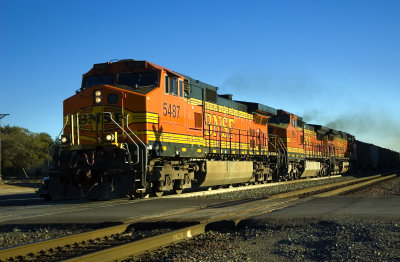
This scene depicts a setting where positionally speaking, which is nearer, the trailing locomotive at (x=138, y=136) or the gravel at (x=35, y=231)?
the gravel at (x=35, y=231)

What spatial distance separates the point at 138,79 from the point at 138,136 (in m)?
1.77

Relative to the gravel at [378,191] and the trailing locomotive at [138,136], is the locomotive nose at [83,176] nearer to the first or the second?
the trailing locomotive at [138,136]

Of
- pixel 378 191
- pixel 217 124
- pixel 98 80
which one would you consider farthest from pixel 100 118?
pixel 378 191

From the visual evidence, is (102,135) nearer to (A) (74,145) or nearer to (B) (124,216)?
(A) (74,145)

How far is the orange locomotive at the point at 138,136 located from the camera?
39.5 feet

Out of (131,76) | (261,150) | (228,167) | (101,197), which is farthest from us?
(261,150)

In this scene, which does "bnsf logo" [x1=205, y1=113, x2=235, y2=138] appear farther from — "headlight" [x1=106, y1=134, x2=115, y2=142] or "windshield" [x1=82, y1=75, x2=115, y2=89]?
"headlight" [x1=106, y1=134, x2=115, y2=142]

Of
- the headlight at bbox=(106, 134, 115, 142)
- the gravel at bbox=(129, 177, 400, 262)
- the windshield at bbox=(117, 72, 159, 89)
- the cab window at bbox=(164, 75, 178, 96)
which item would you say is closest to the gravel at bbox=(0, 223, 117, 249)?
the gravel at bbox=(129, 177, 400, 262)

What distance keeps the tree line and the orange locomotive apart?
159 feet

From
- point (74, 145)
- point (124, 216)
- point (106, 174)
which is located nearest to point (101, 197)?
point (106, 174)

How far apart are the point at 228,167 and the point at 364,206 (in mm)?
7881

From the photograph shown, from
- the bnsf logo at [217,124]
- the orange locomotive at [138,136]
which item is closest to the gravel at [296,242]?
the orange locomotive at [138,136]

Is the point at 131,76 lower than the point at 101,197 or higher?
higher

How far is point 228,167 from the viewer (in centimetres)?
1805
